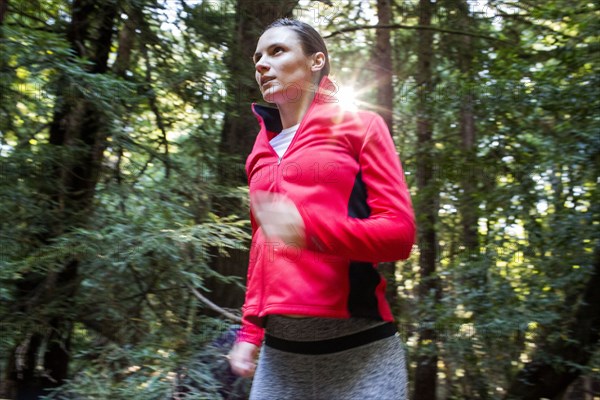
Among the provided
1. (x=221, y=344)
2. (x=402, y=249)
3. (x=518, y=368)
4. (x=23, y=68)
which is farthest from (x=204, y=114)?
(x=518, y=368)

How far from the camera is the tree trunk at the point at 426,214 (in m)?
7.00

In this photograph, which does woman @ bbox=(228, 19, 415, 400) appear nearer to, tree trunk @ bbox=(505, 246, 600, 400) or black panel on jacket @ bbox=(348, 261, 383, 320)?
black panel on jacket @ bbox=(348, 261, 383, 320)

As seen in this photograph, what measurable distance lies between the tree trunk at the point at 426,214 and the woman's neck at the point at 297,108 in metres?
5.06

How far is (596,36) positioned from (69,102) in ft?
15.6

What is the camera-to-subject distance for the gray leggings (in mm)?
1558

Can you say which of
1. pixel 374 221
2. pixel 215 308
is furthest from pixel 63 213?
pixel 374 221

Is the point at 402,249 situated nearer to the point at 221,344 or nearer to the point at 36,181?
the point at 221,344

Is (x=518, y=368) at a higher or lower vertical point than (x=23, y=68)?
lower

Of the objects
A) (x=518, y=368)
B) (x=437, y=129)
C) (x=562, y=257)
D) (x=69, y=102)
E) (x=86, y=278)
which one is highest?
(x=437, y=129)

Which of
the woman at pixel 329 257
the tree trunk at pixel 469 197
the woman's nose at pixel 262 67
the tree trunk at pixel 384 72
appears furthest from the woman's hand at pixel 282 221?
the tree trunk at pixel 384 72

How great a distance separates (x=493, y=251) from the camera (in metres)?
6.48

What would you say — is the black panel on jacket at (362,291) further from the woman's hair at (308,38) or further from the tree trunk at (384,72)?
the tree trunk at (384,72)

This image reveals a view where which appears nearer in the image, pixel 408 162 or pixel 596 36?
pixel 596 36

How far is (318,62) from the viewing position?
1.95 m
